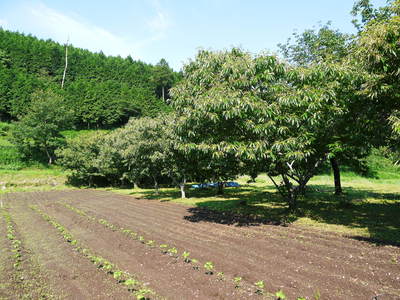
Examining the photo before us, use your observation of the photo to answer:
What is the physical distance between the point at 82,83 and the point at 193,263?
70.7 m

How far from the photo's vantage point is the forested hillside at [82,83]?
56656 millimetres

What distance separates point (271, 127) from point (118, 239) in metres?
7.79

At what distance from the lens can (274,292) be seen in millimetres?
5457

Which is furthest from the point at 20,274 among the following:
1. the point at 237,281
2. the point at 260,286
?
the point at 260,286

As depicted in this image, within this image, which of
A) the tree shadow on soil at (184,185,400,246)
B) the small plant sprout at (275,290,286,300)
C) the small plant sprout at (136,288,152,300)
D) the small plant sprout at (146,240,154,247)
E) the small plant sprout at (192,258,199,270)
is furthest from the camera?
the tree shadow on soil at (184,185,400,246)

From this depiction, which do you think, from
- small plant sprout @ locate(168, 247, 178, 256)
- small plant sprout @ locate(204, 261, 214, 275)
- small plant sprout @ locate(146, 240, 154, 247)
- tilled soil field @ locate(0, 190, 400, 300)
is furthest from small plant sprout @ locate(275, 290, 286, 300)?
small plant sprout @ locate(146, 240, 154, 247)

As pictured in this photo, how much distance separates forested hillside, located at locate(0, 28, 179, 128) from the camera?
56.7 metres

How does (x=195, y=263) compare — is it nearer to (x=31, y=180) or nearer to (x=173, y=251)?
(x=173, y=251)

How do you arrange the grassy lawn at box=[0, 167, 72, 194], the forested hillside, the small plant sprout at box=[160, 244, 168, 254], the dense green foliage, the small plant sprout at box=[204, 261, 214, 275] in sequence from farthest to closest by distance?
the forested hillside → the dense green foliage → the grassy lawn at box=[0, 167, 72, 194] → the small plant sprout at box=[160, 244, 168, 254] → the small plant sprout at box=[204, 261, 214, 275]

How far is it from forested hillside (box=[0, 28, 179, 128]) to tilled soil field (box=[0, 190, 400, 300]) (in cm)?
5631

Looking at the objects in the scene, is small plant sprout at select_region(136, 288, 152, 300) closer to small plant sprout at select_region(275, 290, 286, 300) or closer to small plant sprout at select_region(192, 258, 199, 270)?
small plant sprout at select_region(192, 258, 199, 270)

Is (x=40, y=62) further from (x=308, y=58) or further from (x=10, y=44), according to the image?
(x=308, y=58)

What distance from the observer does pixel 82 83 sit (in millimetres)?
66625

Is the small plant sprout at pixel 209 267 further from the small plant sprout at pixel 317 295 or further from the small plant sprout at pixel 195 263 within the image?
the small plant sprout at pixel 317 295
